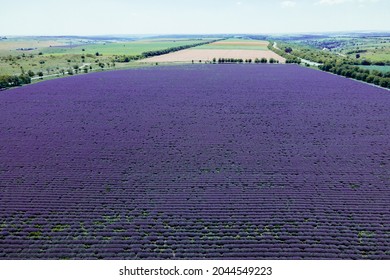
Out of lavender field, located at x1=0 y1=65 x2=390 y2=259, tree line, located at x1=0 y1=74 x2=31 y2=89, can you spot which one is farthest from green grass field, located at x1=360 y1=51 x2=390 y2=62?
tree line, located at x1=0 y1=74 x2=31 y2=89

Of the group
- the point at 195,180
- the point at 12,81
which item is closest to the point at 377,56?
the point at 195,180

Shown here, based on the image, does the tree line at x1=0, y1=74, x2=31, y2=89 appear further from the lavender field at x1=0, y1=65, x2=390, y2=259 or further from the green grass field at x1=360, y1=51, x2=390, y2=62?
the green grass field at x1=360, y1=51, x2=390, y2=62

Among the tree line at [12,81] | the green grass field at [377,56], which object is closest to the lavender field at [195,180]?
the tree line at [12,81]

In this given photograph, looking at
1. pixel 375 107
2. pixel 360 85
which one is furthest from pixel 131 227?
pixel 360 85

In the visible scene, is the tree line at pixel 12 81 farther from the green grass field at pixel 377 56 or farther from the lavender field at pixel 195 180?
the green grass field at pixel 377 56

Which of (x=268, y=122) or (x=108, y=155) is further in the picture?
(x=268, y=122)

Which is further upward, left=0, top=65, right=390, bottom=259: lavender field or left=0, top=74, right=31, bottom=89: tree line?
left=0, top=74, right=31, bottom=89: tree line

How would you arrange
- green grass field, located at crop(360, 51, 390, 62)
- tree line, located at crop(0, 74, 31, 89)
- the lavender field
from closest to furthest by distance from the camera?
the lavender field, tree line, located at crop(0, 74, 31, 89), green grass field, located at crop(360, 51, 390, 62)

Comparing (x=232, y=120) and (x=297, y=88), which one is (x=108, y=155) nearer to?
(x=232, y=120)
